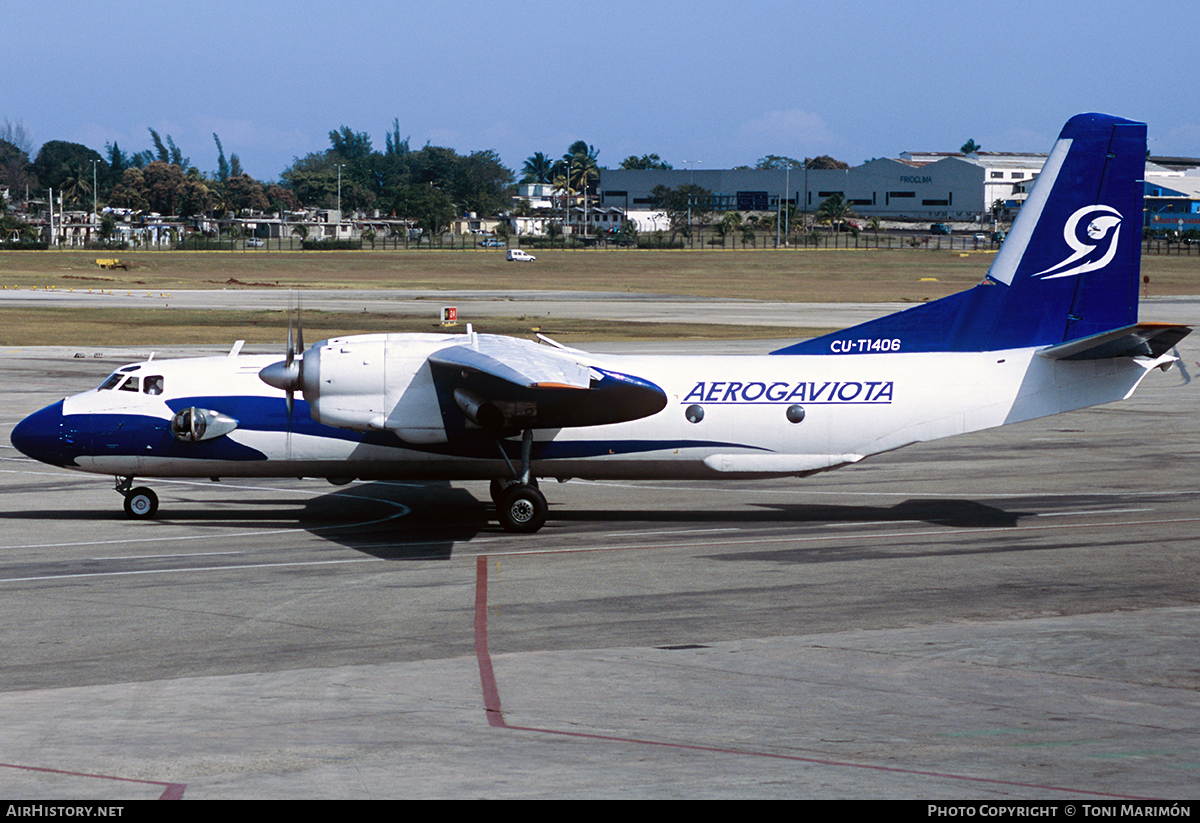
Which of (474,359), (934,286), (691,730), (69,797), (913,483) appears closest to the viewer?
(69,797)

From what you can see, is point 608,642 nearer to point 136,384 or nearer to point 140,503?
point 140,503

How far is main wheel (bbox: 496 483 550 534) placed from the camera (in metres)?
21.9

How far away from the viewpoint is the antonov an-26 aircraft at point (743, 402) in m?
22.2

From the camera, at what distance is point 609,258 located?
15350 centimetres

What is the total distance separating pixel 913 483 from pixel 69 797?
2190cm

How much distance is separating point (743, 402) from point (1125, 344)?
23.5 feet

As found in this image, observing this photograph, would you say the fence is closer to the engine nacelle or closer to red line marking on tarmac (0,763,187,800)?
the engine nacelle

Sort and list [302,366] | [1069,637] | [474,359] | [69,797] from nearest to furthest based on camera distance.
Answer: [69,797], [1069,637], [474,359], [302,366]

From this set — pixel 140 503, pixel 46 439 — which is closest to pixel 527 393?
pixel 140 503

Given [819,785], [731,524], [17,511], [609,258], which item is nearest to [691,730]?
[819,785]

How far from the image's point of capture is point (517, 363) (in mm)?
18938

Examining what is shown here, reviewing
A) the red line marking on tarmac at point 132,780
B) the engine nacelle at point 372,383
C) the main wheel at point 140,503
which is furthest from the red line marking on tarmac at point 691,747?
the main wheel at point 140,503

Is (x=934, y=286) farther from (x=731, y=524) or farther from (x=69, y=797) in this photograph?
(x=69, y=797)

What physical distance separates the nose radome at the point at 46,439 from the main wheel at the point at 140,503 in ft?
4.19
